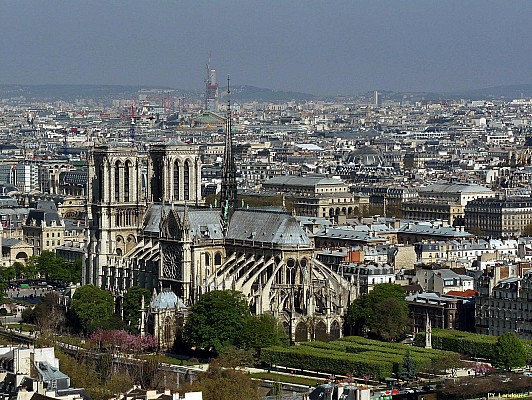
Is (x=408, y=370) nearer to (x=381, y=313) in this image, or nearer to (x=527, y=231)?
(x=381, y=313)

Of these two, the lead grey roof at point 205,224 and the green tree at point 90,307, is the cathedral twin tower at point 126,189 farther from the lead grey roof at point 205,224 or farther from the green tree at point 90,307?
the green tree at point 90,307

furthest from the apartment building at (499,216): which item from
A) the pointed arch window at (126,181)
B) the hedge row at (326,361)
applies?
the hedge row at (326,361)

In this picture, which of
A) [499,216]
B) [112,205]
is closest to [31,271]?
[112,205]

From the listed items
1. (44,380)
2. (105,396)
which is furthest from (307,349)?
(44,380)

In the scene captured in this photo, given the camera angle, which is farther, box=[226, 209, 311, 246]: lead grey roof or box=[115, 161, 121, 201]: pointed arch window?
box=[115, 161, 121, 201]: pointed arch window

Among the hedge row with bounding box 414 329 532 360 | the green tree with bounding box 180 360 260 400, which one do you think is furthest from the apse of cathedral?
the green tree with bounding box 180 360 260 400

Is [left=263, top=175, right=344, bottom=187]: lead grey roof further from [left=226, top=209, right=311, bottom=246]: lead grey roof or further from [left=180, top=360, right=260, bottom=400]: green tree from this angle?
[left=180, top=360, right=260, bottom=400]: green tree
